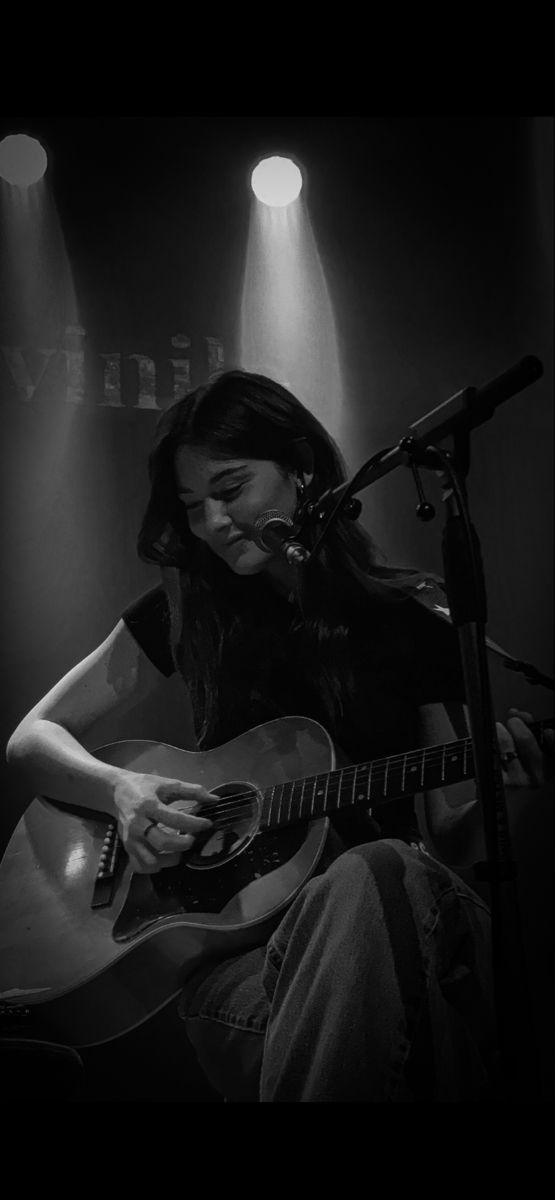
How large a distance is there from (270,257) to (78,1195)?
2137 mm

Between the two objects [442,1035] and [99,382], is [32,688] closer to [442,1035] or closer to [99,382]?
[99,382]

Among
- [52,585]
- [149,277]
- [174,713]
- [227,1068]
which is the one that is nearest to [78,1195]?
[227,1068]

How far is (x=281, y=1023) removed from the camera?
169 centimetres

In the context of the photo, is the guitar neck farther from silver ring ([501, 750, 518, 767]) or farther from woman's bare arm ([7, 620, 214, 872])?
woman's bare arm ([7, 620, 214, 872])

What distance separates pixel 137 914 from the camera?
183cm

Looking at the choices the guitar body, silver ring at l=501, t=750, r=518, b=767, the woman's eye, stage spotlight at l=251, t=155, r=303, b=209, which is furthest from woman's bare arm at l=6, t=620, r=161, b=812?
stage spotlight at l=251, t=155, r=303, b=209

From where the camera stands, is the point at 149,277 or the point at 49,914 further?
the point at 149,277

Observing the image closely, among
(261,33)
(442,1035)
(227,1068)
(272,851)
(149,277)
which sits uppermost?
(261,33)

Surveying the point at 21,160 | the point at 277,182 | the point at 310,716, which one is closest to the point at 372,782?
the point at 310,716

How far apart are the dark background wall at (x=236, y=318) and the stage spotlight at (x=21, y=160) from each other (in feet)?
0.11

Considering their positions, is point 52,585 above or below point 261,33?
below

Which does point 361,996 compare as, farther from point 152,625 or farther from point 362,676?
A: point 152,625

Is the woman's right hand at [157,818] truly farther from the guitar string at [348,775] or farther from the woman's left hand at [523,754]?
the woman's left hand at [523,754]

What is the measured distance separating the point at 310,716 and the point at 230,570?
0.40 m
